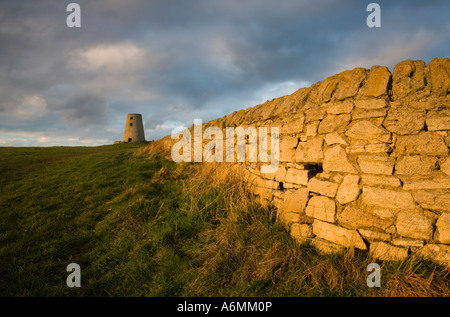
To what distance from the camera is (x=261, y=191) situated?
13.8ft

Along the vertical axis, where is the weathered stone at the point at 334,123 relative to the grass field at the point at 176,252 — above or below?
above

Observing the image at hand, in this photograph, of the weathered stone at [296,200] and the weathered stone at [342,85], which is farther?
the weathered stone at [296,200]

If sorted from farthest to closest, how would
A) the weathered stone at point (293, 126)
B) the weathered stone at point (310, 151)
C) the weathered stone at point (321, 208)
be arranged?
the weathered stone at point (293, 126), the weathered stone at point (310, 151), the weathered stone at point (321, 208)

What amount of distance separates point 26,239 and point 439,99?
6.30 m

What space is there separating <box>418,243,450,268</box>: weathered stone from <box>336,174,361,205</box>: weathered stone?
80 centimetres

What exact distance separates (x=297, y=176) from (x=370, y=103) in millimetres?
1403

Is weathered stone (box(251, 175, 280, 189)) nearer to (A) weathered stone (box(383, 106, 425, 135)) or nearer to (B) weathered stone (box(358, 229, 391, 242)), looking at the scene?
(B) weathered stone (box(358, 229, 391, 242))

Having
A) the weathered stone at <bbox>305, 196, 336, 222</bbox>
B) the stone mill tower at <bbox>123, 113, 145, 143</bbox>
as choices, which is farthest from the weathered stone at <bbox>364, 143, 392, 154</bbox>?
the stone mill tower at <bbox>123, 113, 145, 143</bbox>

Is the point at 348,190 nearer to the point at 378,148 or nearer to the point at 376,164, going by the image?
the point at 376,164

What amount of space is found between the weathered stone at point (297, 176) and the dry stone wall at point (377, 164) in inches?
0.6

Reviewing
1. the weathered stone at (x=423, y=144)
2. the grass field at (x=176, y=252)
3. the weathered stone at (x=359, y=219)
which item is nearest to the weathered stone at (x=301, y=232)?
the grass field at (x=176, y=252)

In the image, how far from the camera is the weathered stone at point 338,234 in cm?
263

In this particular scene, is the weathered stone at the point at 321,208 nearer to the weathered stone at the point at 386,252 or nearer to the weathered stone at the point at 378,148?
the weathered stone at the point at 386,252
